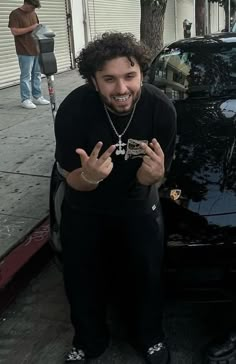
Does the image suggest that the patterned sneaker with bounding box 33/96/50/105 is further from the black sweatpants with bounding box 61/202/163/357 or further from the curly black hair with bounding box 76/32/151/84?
the curly black hair with bounding box 76/32/151/84

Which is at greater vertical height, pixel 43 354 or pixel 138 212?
pixel 138 212

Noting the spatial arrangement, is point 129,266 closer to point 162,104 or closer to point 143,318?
point 143,318

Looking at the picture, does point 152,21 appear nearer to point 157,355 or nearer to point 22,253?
point 22,253

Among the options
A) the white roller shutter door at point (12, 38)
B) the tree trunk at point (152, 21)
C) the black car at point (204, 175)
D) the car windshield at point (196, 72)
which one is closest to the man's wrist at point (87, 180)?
the black car at point (204, 175)

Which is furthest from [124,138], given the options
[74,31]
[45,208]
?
[74,31]

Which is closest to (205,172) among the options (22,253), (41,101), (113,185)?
(113,185)

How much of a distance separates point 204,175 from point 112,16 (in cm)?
1361

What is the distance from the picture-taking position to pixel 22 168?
514 centimetres

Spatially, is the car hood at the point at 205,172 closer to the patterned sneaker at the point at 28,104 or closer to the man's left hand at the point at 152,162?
the man's left hand at the point at 152,162

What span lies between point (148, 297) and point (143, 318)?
12 centimetres

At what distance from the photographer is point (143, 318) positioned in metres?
2.41

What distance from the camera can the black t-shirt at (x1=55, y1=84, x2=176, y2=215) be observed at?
2098 mm

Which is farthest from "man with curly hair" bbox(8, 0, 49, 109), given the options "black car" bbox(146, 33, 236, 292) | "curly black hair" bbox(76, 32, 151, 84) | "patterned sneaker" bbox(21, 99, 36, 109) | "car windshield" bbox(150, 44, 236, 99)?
"curly black hair" bbox(76, 32, 151, 84)

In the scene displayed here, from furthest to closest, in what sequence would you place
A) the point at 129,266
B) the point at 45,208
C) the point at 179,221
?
1. the point at 45,208
2. the point at 179,221
3. the point at 129,266
